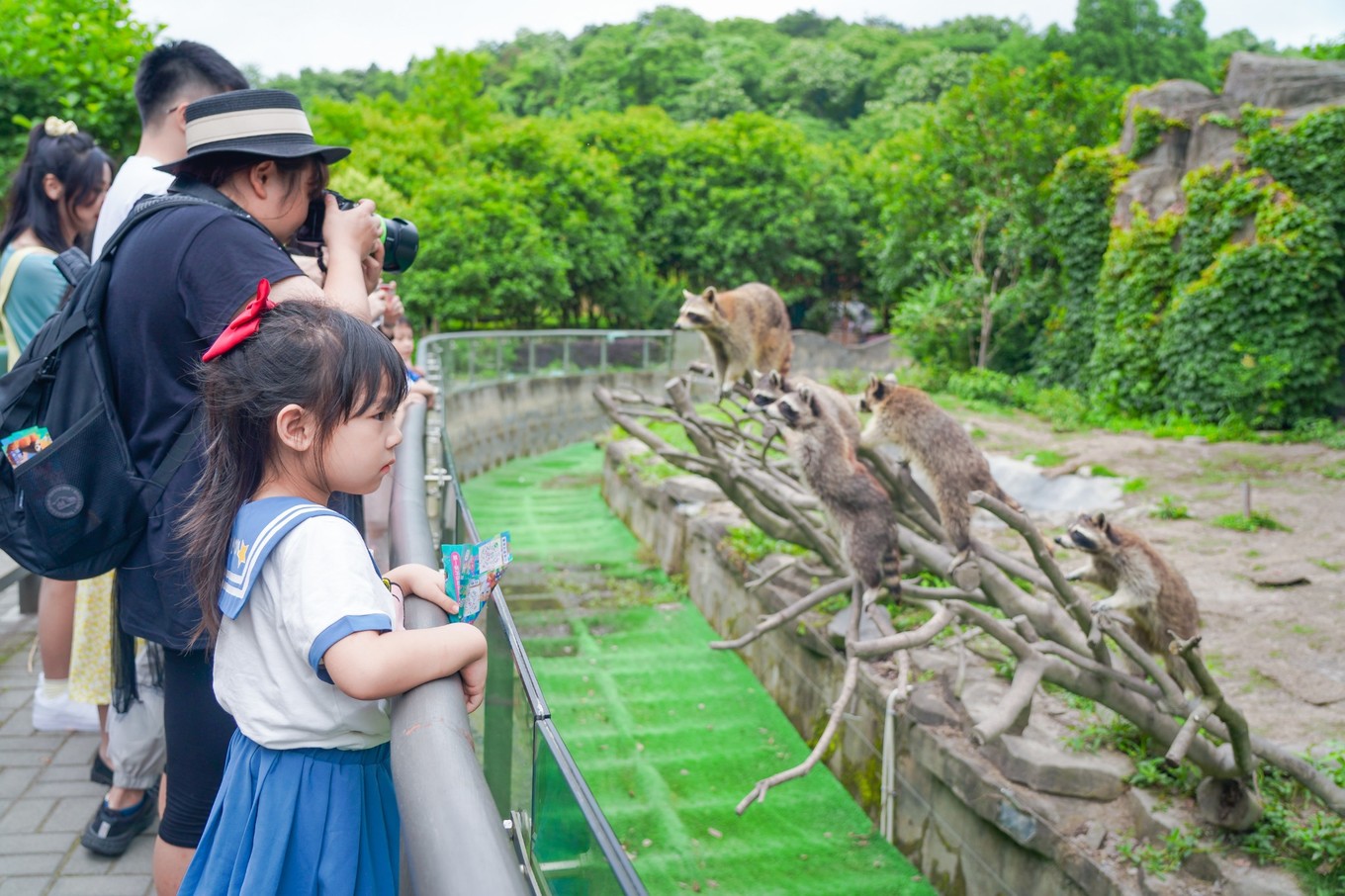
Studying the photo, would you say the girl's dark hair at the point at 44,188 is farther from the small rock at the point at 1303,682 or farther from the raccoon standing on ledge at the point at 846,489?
the small rock at the point at 1303,682

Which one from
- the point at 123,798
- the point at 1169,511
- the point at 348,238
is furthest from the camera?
the point at 1169,511

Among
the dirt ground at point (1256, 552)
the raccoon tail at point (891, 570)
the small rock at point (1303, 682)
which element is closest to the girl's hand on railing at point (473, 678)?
the raccoon tail at point (891, 570)

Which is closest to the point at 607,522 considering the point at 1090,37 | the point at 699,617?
the point at 699,617

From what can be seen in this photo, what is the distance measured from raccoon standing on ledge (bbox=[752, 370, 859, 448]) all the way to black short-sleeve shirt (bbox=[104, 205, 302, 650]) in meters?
3.36

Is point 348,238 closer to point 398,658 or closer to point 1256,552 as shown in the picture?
point 398,658

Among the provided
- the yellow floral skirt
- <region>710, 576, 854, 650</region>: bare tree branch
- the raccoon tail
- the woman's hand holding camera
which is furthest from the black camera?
the raccoon tail

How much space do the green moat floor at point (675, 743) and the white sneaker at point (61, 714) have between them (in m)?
2.60

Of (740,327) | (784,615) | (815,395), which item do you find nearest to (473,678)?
(784,615)

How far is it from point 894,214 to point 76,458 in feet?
68.8

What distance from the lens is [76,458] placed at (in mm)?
1883

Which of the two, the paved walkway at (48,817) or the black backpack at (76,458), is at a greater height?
the black backpack at (76,458)

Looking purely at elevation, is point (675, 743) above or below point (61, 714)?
below

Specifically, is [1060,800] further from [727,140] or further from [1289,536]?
[727,140]

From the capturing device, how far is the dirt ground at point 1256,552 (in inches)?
201
